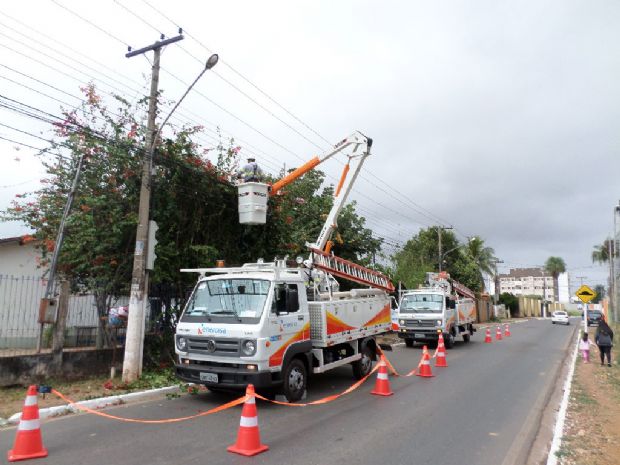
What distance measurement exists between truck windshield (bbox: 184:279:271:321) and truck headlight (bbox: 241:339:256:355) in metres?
0.44

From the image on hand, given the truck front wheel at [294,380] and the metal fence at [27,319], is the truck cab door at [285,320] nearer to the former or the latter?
the truck front wheel at [294,380]

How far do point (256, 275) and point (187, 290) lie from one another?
453cm

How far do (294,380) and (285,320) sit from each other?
111 cm

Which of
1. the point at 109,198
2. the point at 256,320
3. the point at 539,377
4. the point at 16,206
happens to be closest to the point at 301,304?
the point at 256,320

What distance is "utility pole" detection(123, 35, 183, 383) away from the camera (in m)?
9.52

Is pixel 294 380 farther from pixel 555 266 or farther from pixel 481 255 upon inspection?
pixel 555 266

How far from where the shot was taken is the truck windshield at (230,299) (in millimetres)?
7746

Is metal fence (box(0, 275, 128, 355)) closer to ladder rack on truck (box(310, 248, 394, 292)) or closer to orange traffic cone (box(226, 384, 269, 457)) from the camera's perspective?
ladder rack on truck (box(310, 248, 394, 292))

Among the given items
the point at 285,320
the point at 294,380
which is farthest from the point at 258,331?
the point at 294,380

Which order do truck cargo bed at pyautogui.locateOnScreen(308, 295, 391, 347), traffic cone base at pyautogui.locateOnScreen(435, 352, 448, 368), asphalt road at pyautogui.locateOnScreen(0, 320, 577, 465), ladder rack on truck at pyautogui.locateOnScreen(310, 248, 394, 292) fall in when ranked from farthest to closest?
1. traffic cone base at pyautogui.locateOnScreen(435, 352, 448, 368)
2. ladder rack on truck at pyautogui.locateOnScreen(310, 248, 394, 292)
3. truck cargo bed at pyautogui.locateOnScreen(308, 295, 391, 347)
4. asphalt road at pyautogui.locateOnScreen(0, 320, 577, 465)

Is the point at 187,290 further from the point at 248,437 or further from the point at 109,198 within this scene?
the point at 248,437

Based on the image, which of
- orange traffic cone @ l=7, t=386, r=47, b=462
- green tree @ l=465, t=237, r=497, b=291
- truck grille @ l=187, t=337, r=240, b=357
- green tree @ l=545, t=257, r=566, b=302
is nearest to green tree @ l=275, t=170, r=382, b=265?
truck grille @ l=187, t=337, r=240, b=357

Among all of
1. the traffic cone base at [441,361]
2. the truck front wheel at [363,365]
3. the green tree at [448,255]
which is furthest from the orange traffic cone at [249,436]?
the green tree at [448,255]

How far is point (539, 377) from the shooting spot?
1179 cm
